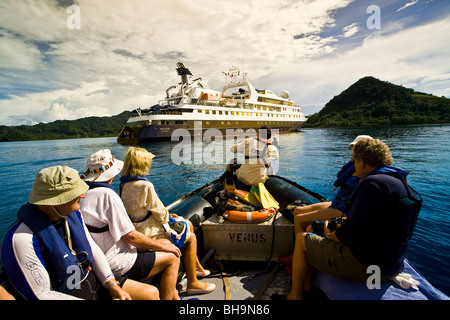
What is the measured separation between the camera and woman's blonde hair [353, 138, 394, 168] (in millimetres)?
1894

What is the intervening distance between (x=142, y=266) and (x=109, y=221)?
57cm

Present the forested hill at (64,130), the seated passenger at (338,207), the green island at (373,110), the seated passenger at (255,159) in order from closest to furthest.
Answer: the seated passenger at (338,207) < the seated passenger at (255,159) < the green island at (373,110) < the forested hill at (64,130)

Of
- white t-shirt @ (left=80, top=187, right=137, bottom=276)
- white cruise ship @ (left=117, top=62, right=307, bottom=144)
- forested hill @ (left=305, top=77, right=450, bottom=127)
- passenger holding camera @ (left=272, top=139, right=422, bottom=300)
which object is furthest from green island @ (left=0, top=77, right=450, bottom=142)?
white t-shirt @ (left=80, top=187, right=137, bottom=276)

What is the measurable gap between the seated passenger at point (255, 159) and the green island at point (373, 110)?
246 feet

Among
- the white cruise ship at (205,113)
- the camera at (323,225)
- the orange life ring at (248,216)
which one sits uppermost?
the white cruise ship at (205,113)

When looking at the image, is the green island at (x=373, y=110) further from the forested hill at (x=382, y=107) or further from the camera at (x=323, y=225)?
the camera at (x=323, y=225)

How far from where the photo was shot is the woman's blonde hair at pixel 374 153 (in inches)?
74.5

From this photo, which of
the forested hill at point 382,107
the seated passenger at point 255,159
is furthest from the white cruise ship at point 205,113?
the forested hill at point 382,107

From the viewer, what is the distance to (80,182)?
61.4 inches

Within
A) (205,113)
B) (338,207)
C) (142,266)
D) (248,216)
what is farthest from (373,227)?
(205,113)

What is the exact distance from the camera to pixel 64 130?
126 m
